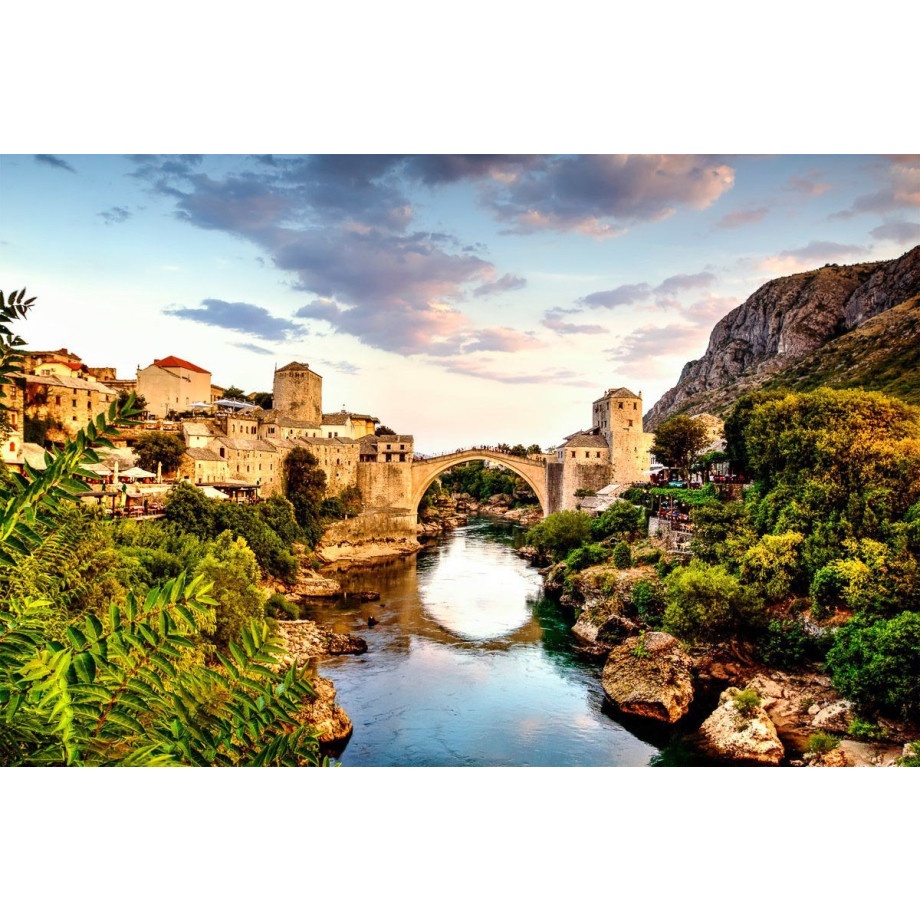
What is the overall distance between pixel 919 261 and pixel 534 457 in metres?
14.9

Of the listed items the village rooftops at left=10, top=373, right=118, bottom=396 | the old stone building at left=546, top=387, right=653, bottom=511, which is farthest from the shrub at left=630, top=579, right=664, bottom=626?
the village rooftops at left=10, top=373, right=118, bottom=396

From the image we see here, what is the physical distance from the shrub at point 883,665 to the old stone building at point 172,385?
14488mm

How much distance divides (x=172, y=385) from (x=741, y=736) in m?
15.1

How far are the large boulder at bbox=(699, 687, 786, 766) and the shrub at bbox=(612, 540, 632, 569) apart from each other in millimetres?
4513

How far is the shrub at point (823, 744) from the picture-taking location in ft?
15.0

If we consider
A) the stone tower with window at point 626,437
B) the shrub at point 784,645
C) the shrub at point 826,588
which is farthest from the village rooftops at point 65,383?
the stone tower with window at point 626,437

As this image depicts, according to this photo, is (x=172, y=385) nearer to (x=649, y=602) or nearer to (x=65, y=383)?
(x=65, y=383)

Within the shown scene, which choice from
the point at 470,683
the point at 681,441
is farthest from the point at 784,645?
the point at 681,441

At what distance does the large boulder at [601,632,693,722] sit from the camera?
5836mm

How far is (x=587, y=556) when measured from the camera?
11.2 m

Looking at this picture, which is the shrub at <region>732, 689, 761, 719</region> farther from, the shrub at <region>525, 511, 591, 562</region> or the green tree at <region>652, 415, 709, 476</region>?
the green tree at <region>652, 415, 709, 476</region>

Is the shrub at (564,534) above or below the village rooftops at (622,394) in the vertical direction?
below

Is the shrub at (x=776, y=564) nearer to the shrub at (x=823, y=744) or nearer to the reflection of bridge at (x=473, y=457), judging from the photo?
the shrub at (x=823, y=744)

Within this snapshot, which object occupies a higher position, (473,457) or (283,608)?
(473,457)
